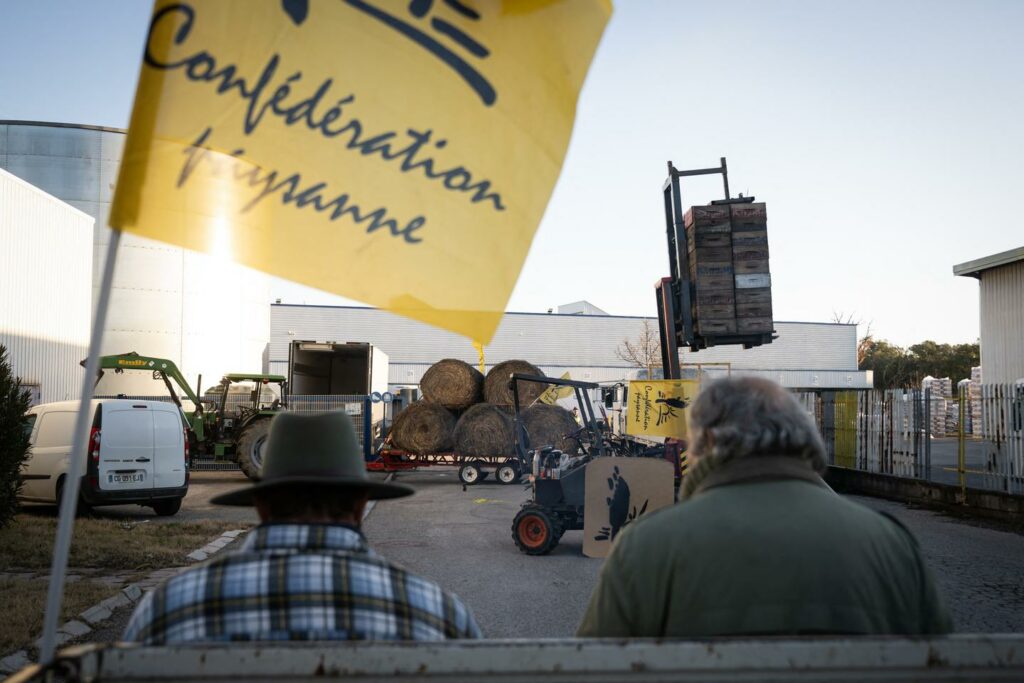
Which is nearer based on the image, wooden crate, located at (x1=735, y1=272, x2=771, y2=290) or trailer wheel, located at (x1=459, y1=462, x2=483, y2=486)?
wooden crate, located at (x1=735, y1=272, x2=771, y2=290)

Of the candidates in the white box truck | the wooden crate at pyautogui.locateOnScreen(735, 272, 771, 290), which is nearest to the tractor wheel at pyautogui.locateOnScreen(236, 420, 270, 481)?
the white box truck

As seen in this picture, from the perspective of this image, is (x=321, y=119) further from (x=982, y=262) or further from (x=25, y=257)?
(x=982, y=262)

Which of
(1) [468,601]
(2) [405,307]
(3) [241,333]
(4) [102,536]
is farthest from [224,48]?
(3) [241,333]

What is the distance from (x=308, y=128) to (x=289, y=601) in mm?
1247

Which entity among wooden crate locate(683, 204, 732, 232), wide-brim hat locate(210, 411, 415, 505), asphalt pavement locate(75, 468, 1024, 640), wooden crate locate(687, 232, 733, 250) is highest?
wooden crate locate(683, 204, 732, 232)

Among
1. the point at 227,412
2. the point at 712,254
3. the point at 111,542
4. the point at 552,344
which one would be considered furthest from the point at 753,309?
the point at 552,344

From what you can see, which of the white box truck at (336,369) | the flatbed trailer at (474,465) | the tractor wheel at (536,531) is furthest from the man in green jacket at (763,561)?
the white box truck at (336,369)

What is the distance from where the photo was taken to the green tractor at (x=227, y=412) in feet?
64.8

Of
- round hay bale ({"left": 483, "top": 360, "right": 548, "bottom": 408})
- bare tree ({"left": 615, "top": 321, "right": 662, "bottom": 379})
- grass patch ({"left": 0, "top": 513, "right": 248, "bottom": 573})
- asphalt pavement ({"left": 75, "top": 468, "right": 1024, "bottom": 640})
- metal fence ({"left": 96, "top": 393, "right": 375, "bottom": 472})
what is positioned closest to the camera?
asphalt pavement ({"left": 75, "top": 468, "right": 1024, "bottom": 640})

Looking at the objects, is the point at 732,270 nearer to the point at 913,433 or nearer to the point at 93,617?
the point at 93,617

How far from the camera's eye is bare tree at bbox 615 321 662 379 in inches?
2238

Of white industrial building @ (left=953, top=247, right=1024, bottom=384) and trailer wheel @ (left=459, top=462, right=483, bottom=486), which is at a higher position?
white industrial building @ (left=953, top=247, right=1024, bottom=384)

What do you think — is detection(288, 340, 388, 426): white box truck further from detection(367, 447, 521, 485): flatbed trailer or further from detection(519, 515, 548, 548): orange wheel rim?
detection(519, 515, 548, 548): orange wheel rim

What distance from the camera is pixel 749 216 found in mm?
8977
